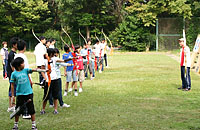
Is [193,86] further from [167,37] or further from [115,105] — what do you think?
[167,37]

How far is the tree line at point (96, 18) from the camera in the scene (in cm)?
3531

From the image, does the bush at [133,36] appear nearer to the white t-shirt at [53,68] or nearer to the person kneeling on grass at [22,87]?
the white t-shirt at [53,68]

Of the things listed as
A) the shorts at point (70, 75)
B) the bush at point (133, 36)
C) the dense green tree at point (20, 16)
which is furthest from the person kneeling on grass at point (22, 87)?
the dense green tree at point (20, 16)

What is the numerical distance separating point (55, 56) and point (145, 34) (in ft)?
95.7

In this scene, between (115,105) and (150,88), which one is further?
(150,88)

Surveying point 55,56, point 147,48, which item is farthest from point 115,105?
point 147,48

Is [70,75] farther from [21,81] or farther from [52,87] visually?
[21,81]

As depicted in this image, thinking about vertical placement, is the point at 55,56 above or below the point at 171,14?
below

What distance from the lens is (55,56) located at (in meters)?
7.72

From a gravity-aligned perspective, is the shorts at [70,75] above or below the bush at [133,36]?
below

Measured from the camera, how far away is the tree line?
1390 inches

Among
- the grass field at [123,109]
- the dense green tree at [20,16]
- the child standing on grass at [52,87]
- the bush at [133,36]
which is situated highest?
the dense green tree at [20,16]

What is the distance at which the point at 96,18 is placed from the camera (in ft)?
129

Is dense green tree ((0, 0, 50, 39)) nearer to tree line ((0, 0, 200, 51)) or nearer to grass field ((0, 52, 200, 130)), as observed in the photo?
tree line ((0, 0, 200, 51))
